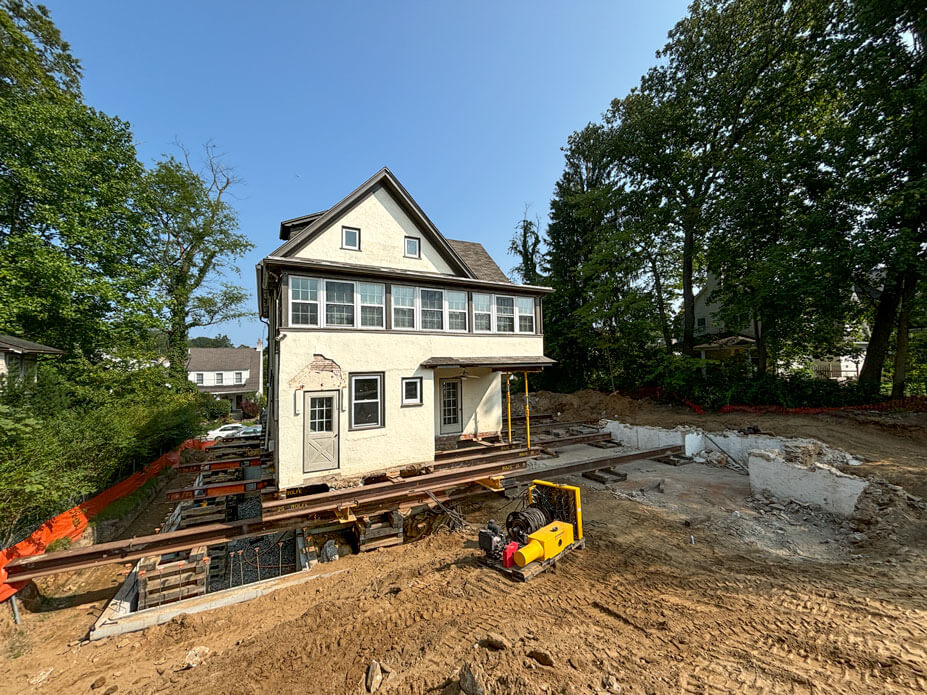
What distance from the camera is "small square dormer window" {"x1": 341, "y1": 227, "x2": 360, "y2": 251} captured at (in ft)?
39.9

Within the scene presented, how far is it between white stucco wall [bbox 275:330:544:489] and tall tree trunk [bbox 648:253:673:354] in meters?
18.1

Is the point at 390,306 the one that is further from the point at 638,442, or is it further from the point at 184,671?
the point at 638,442

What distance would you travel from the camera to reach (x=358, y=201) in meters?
12.4

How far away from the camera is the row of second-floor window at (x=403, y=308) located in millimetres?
10602

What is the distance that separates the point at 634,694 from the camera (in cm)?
426

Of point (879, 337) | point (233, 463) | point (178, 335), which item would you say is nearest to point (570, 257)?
point (879, 337)

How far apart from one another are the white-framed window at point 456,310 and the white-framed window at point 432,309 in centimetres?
28

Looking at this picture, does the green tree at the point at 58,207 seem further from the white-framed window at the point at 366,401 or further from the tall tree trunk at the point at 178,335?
the white-framed window at the point at 366,401

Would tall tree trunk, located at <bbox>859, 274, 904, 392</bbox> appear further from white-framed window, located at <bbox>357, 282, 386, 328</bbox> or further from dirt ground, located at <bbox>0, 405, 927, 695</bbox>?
white-framed window, located at <bbox>357, 282, 386, 328</bbox>

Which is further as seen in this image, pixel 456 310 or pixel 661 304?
pixel 661 304

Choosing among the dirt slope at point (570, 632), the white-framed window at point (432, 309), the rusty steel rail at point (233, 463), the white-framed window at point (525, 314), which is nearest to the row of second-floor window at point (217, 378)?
the rusty steel rail at point (233, 463)

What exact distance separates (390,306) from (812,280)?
18.3 metres

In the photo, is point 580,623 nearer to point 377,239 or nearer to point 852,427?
point 377,239

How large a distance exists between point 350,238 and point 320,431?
658cm
